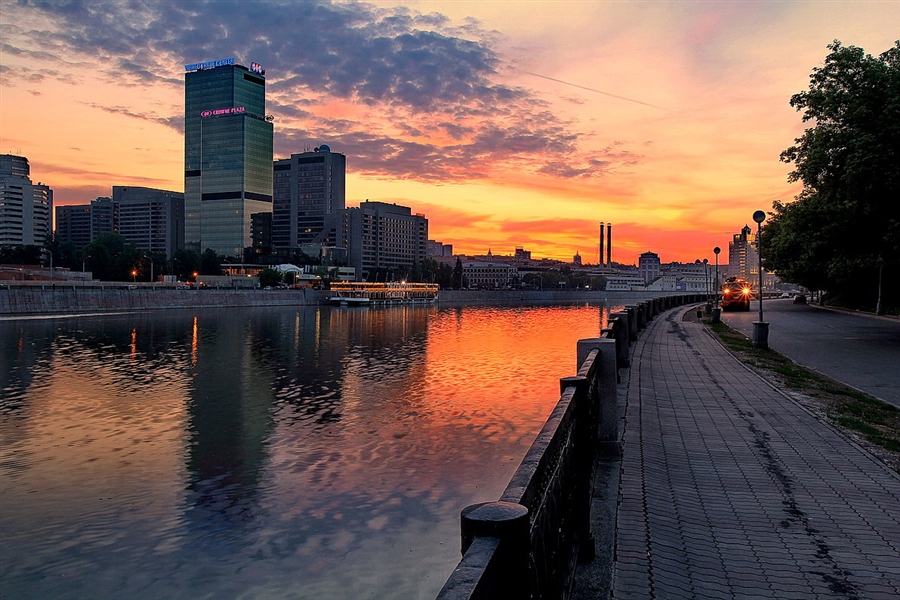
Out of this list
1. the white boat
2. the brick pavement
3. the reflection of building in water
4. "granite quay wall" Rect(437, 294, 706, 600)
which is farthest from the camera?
the white boat

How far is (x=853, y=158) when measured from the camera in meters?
23.8

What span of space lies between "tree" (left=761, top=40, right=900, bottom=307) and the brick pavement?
51.9 ft

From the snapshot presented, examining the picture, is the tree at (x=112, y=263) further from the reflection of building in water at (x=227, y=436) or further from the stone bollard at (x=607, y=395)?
the stone bollard at (x=607, y=395)

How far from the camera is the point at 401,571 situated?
8.81 m

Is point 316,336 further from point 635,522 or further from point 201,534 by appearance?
point 635,522

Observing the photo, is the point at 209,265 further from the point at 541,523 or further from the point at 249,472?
the point at 541,523

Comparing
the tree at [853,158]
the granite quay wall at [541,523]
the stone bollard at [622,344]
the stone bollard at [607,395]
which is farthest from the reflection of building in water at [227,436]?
the tree at [853,158]

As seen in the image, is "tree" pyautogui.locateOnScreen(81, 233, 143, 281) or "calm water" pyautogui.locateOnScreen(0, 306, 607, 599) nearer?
"calm water" pyautogui.locateOnScreen(0, 306, 607, 599)

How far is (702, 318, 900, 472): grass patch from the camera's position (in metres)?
9.82

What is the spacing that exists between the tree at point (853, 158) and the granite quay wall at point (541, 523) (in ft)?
71.4

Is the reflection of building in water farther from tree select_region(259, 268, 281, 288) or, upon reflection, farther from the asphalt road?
tree select_region(259, 268, 281, 288)

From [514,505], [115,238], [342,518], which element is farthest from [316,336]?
[115,238]

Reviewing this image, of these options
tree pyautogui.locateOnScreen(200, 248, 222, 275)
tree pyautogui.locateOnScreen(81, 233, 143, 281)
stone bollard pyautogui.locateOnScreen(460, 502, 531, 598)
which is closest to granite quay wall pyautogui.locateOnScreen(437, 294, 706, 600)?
stone bollard pyautogui.locateOnScreen(460, 502, 531, 598)

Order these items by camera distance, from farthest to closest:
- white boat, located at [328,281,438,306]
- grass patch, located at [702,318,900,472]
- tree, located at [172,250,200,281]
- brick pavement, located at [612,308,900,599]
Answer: tree, located at [172,250,200,281] → white boat, located at [328,281,438,306] → grass patch, located at [702,318,900,472] → brick pavement, located at [612,308,900,599]
